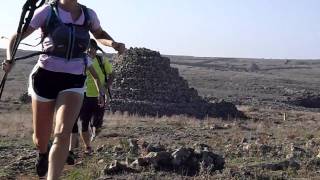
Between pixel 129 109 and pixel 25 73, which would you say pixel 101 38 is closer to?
pixel 129 109

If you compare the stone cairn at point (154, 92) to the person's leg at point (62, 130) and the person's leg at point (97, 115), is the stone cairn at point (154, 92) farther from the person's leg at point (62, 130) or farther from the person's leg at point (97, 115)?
the person's leg at point (62, 130)

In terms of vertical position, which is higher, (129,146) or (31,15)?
(31,15)

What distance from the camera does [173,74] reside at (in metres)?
30.8

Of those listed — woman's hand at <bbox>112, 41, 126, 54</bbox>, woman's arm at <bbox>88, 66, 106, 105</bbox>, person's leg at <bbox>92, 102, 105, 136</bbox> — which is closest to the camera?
woman's hand at <bbox>112, 41, 126, 54</bbox>

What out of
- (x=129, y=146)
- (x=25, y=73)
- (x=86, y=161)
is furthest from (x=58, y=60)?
(x=25, y=73)

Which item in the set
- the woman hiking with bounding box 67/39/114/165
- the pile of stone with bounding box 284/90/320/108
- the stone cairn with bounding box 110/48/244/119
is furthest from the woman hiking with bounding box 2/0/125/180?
the pile of stone with bounding box 284/90/320/108

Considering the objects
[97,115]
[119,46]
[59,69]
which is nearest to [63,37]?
[59,69]

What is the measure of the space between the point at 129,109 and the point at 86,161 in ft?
61.1

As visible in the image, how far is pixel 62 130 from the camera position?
5.11m

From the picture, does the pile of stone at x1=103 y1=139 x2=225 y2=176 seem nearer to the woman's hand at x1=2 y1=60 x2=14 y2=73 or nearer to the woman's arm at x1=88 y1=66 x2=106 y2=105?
the woman's arm at x1=88 y1=66 x2=106 y2=105

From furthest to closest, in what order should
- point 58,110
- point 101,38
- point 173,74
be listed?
1. point 173,74
2. point 101,38
3. point 58,110

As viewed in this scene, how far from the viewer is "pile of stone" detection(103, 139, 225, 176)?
7312 mm

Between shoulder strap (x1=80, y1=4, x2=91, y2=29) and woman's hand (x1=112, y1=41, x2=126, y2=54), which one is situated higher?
shoulder strap (x1=80, y1=4, x2=91, y2=29)

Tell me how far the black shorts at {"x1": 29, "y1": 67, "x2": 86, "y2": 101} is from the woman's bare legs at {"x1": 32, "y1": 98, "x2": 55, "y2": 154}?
63 millimetres
